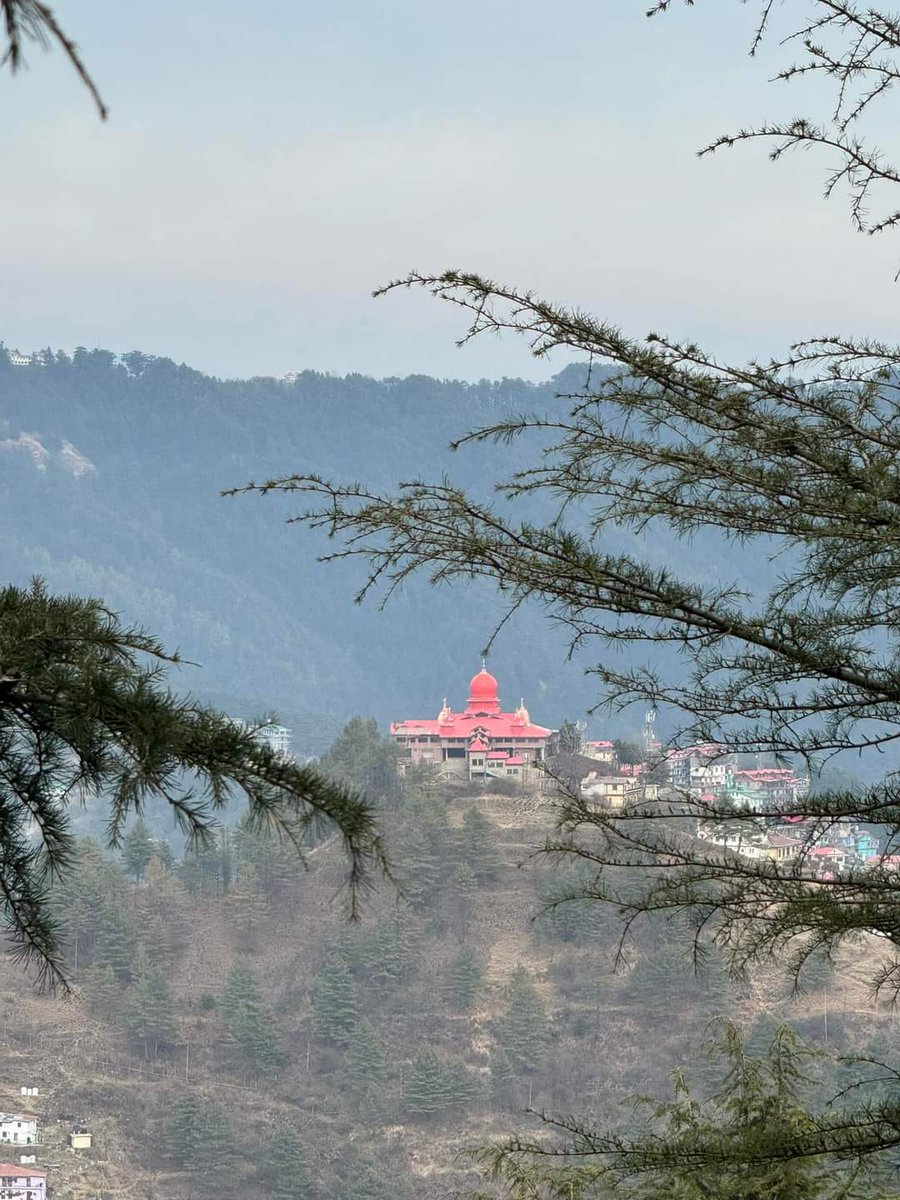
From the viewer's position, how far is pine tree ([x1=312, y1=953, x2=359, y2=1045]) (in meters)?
56.1

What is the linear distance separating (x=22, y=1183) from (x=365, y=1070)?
1475cm

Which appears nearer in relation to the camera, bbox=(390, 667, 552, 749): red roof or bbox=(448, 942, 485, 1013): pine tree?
bbox=(448, 942, 485, 1013): pine tree

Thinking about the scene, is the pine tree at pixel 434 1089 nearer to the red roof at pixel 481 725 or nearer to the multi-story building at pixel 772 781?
the red roof at pixel 481 725

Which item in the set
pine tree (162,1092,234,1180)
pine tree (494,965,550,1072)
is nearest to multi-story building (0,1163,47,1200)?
pine tree (162,1092,234,1180)

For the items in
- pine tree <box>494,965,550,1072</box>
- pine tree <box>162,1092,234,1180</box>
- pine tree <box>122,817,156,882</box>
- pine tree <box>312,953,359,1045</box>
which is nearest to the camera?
pine tree <box>162,1092,234,1180</box>

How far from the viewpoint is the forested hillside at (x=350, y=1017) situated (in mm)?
48250

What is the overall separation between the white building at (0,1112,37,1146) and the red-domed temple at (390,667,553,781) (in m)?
20.7

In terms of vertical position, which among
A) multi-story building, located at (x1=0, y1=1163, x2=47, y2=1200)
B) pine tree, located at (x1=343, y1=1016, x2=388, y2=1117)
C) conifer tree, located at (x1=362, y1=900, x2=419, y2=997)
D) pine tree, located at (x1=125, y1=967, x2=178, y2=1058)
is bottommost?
multi-story building, located at (x1=0, y1=1163, x2=47, y2=1200)

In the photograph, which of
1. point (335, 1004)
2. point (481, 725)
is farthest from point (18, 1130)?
point (481, 725)

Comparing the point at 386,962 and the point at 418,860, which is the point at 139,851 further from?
the point at 418,860

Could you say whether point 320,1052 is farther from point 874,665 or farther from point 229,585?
point 229,585

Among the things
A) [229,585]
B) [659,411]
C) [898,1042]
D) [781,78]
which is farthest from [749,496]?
[229,585]

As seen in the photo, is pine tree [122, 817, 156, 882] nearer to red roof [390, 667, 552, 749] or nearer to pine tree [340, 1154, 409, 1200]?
red roof [390, 667, 552, 749]

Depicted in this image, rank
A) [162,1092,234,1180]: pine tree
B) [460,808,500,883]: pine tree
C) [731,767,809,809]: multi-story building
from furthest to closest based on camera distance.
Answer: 1. [731,767,809,809]: multi-story building
2. [460,808,500,883]: pine tree
3. [162,1092,234,1180]: pine tree
